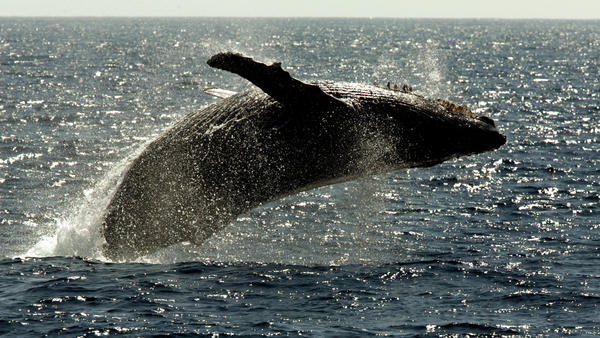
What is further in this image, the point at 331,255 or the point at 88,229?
the point at 331,255

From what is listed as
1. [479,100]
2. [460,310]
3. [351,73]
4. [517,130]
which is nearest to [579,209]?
[460,310]

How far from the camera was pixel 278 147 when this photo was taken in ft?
47.9

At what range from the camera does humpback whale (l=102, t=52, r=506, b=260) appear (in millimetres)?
14508

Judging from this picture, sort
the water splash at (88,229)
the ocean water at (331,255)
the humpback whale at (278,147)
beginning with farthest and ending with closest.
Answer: the water splash at (88,229)
the ocean water at (331,255)
the humpback whale at (278,147)

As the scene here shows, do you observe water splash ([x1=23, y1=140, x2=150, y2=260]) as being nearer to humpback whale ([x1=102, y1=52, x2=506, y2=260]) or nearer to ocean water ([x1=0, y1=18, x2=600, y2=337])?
ocean water ([x1=0, y1=18, x2=600, y2=337])

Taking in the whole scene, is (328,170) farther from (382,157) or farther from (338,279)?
(338,279)

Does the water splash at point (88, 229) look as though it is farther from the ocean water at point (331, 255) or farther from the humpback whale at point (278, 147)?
the humpback whale at point (278, 147)

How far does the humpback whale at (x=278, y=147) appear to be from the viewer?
14508mm

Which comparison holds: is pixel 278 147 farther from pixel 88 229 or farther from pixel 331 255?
pixel 331 255

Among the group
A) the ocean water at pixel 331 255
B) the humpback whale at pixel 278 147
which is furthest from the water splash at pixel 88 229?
the humpback whale at pixel 278 147

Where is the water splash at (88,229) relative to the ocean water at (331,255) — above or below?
above

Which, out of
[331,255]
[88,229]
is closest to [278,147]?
[88,229]

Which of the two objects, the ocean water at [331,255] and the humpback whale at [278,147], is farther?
the ocean water at [331,255]

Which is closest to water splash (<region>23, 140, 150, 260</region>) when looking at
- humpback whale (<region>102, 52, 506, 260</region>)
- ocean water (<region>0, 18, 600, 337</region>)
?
ocean water (<region>0, 18, 600, 337</region>)
